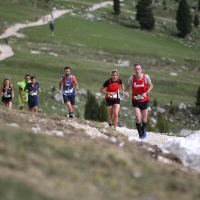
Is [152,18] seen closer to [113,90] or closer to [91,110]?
[91,110]

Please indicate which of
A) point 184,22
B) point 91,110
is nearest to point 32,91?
point 91,110

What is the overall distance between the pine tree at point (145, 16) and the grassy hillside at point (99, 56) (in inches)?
94.6

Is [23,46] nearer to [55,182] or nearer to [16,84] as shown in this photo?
[16,84]

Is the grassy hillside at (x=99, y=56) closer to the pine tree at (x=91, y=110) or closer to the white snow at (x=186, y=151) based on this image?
the pine tree at (x=91, y=110)

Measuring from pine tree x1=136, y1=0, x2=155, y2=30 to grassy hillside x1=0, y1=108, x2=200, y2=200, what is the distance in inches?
3419

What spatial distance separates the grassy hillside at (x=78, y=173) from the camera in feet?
26.2

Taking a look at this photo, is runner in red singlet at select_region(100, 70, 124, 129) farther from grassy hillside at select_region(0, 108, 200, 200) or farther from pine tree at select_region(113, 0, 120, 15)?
pine tree at select_region(113, 0, 120, 15)

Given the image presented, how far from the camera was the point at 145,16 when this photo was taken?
9588 cm

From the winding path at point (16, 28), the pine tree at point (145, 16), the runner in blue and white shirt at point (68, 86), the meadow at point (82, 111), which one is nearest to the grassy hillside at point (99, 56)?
the meadow at point (82, 111)

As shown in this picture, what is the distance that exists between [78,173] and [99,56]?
58096 millimetres

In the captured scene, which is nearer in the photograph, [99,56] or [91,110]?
[91,110]

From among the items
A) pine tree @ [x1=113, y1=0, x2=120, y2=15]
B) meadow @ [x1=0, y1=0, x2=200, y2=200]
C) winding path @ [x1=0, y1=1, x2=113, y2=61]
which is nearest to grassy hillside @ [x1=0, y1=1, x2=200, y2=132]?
meadow @ [x1=0, y1=0, x2=200, y2=200]

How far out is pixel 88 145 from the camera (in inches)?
415

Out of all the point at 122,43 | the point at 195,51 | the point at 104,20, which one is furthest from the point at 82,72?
the point at 104,20
